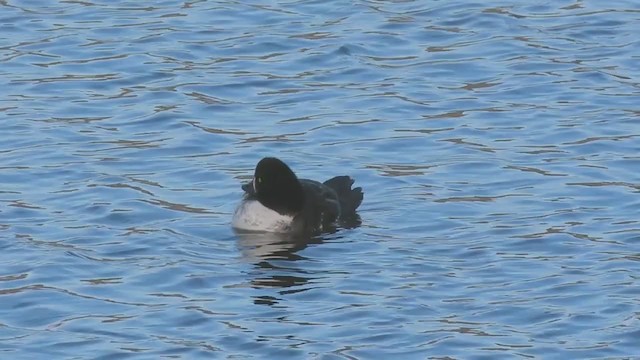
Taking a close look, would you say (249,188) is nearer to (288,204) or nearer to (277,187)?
(277,187)

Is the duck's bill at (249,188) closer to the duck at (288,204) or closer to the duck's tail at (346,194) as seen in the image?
the duck at (288,204)

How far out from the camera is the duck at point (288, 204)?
14766 mm

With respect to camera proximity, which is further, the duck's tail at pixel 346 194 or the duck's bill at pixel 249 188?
the duck's bill at pixel 249 188

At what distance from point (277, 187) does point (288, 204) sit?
0.64 feet

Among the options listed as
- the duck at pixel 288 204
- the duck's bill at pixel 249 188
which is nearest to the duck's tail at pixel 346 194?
the duck at pixel 288 204

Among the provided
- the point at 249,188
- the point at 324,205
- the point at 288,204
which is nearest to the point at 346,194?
the point at 324,205

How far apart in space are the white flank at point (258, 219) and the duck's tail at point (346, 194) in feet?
1.42

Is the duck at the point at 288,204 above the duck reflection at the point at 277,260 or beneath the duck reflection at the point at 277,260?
above

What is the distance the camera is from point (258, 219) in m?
14.7

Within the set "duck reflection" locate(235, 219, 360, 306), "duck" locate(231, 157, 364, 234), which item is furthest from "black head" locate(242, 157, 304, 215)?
"duck reflection" locate(235, 219, 360, 306)

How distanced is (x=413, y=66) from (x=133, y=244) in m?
6.01

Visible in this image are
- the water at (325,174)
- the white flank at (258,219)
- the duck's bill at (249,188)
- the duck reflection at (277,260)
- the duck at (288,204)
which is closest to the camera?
the water at (325,174)

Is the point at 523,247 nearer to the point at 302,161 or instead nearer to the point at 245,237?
the point at 245,237

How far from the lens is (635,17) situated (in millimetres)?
21172
